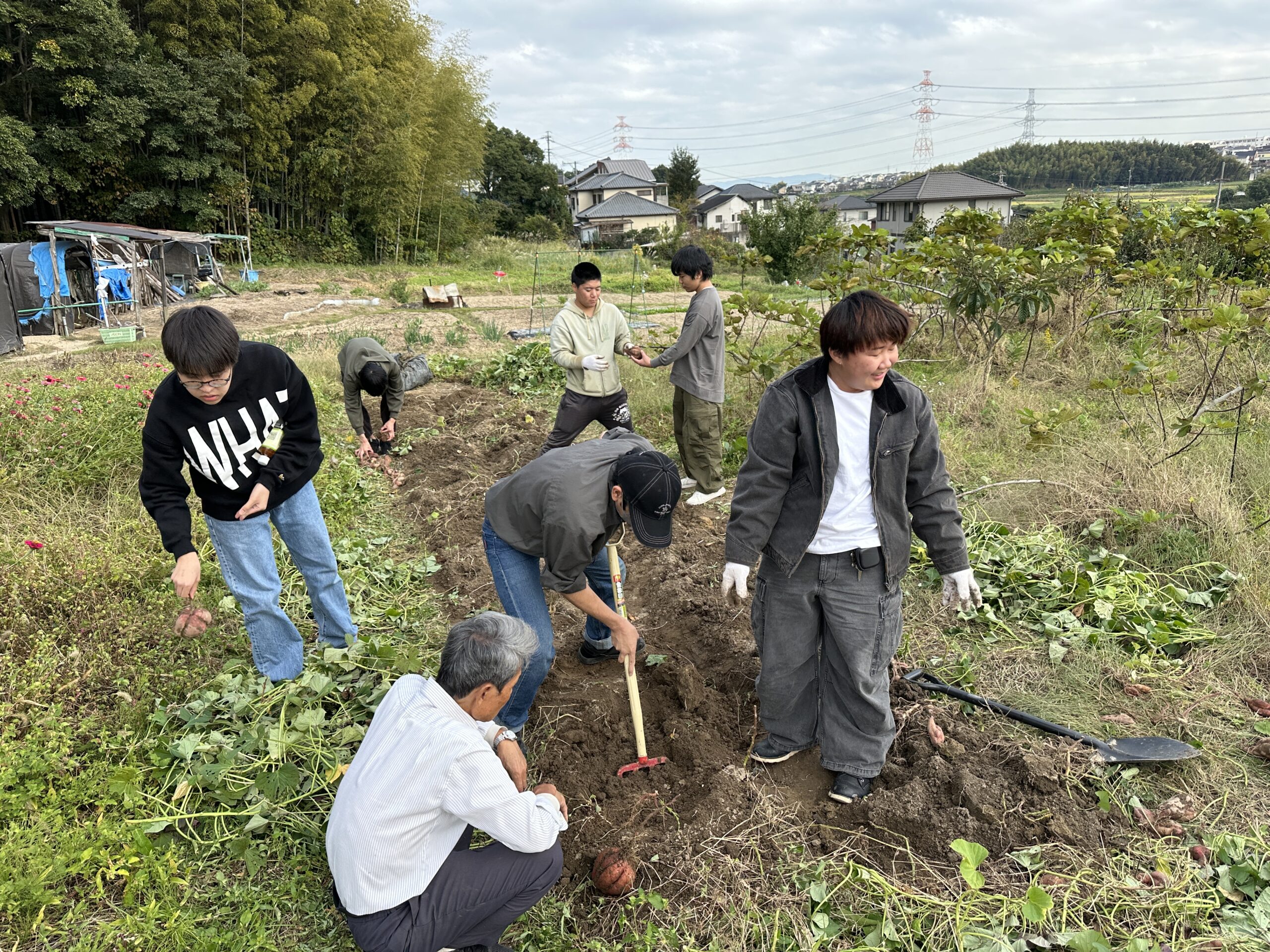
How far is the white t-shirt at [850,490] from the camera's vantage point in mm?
2141

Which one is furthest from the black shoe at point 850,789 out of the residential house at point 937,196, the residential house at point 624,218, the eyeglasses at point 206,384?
the residential house at point 624,218

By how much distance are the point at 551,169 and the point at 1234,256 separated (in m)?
49.5

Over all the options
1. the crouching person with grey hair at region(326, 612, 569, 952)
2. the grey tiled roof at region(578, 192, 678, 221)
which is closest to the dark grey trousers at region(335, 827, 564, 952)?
the crouching person with grey hair at region(326, 612, 569, 952)

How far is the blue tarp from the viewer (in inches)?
504

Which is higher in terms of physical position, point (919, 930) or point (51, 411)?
point (51, 411)

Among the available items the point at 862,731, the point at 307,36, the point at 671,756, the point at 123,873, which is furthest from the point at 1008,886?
the point at 307,36

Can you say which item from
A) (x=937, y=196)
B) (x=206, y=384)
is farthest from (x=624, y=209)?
(x=206, y=384)

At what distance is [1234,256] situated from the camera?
280 inches

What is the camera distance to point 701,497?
15.9 ft

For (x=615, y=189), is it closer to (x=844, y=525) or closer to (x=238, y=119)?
(x=238, y=119)

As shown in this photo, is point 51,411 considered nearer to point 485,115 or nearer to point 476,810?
point 476,810

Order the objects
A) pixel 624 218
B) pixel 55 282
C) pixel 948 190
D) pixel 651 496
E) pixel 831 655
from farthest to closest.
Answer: pixel 624 218 < pixel 948 190 < pixel 55 282 < pixel 831 655 < pixel 651 496

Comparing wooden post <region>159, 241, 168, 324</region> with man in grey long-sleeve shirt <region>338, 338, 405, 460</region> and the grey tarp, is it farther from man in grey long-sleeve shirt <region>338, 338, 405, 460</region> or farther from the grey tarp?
man in grey long-sleeve shirt <region>338, 338, 405, 460</region>

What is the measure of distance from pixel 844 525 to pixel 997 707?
3.60 ft
